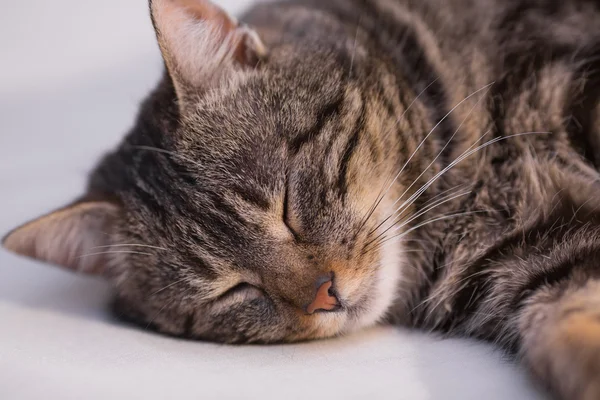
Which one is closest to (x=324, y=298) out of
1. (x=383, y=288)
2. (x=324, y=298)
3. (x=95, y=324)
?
(x=324, y=298)

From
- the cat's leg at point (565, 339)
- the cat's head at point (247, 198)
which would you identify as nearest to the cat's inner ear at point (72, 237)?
the cat's head at point (247, 198)

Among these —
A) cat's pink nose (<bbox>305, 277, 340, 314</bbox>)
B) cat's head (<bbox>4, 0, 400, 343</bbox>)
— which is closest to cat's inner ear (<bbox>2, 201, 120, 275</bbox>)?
cat's head (<bbox>4, 0, 400, 343</bbox>)

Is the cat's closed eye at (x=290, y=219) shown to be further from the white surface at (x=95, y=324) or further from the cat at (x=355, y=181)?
the white surface at (x=95, y=324)

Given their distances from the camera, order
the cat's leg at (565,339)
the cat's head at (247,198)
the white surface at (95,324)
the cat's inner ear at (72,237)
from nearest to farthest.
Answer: the cat's leg at (565,339), the white surface at (95,324), the cat's head at (247,198), the cat's inner ear at (72,237)

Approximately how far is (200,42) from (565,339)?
34.7 inches

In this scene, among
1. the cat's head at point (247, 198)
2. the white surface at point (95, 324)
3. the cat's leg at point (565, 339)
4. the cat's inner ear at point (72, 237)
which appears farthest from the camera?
the cat's inner ear at point (72, 237)

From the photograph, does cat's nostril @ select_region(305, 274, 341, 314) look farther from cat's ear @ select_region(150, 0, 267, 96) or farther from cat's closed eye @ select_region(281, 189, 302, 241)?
cat's ear @ select_region(150, 0, 267, 96)

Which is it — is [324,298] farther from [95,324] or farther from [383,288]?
[95,324]

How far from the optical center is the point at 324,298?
116 cm

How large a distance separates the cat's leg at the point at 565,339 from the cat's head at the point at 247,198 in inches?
11.5

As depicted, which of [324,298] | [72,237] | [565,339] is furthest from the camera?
[72,237]

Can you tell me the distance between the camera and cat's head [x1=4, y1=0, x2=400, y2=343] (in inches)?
46.7

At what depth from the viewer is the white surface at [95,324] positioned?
3.48ft

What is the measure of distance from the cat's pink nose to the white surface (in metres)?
0.09
